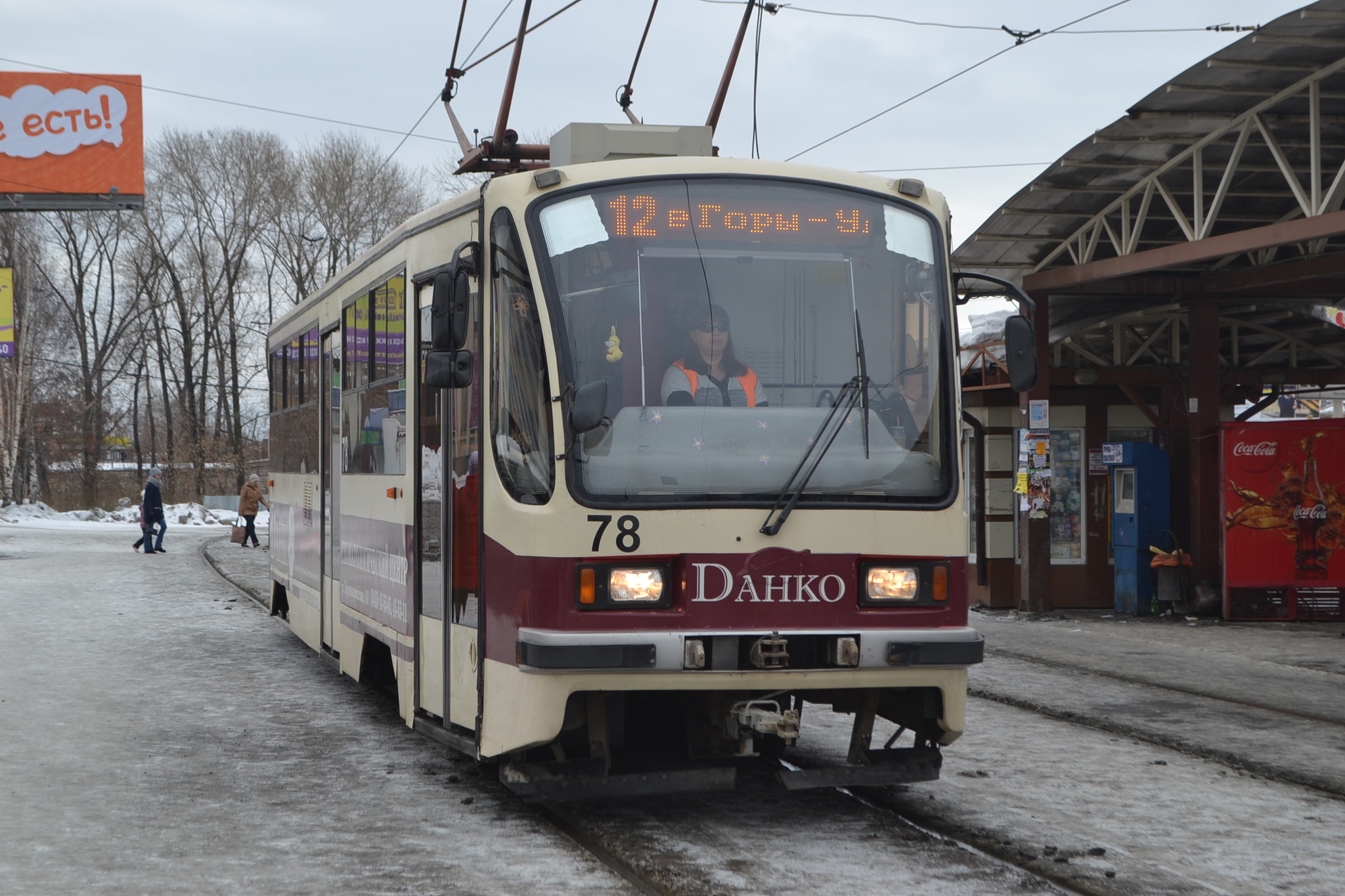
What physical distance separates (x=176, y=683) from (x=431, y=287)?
5161 millimetres

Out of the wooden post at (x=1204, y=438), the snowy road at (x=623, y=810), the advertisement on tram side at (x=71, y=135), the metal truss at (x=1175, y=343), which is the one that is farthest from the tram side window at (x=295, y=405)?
the advertisement on tram side at (x=71, y=135)

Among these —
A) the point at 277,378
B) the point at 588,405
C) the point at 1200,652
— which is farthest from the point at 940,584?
the point at 277,378

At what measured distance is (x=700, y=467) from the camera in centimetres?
602

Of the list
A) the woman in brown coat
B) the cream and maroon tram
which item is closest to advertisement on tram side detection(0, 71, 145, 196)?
the woman in brown coat

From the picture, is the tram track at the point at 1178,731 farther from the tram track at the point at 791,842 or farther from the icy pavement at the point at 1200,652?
the tram track at the point at 791,842

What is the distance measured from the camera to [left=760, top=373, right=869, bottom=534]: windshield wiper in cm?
599

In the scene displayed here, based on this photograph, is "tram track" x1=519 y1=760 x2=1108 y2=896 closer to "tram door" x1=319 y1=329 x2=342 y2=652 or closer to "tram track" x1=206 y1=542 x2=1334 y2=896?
"tram track" x1=206 y1=542 x2=1334 y2=896

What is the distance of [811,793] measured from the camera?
7.25 metres

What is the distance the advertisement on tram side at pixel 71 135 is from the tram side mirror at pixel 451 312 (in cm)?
2846

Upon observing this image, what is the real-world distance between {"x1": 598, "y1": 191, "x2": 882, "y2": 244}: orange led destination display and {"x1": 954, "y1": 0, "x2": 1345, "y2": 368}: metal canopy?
6.99 meters

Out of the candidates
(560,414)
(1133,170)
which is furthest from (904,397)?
(1133,170)

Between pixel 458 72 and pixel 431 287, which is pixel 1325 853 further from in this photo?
pixel 458 72

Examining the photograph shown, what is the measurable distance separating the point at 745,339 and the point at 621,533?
99 cm

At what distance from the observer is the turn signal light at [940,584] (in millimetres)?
6238
